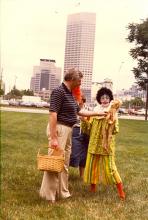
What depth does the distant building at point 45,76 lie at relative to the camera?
118 m

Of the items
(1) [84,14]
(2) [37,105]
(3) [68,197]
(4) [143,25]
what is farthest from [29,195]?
(2) [37,105]

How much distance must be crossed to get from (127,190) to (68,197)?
128 centimetres

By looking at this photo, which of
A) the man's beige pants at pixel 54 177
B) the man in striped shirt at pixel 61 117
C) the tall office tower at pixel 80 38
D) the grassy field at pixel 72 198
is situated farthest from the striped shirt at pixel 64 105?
the tall office tower at pixel 80 38

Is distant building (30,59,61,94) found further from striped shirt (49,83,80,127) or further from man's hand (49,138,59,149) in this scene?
man's hand (49,138,59,149)

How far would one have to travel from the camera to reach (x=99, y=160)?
8.27 metres

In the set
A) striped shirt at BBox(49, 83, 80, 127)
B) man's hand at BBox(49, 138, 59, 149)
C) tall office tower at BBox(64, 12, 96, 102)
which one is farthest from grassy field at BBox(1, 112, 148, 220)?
tall office tower at BBox(64, 12, 96, 102)

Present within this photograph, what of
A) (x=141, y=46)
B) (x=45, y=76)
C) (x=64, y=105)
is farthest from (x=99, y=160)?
(x=45, y=76)

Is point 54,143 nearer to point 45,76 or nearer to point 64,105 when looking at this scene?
point 64,105

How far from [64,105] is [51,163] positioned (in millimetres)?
801

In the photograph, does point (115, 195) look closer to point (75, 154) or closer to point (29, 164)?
→ point (75, 154)

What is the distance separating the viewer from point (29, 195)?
8031 millimetres

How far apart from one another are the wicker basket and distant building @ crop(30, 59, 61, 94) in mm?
95885

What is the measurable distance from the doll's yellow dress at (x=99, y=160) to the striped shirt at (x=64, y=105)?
0.56 m

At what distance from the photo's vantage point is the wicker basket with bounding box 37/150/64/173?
7.45 metres
